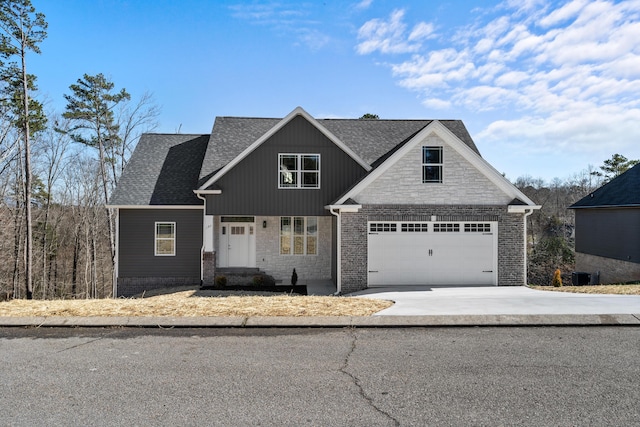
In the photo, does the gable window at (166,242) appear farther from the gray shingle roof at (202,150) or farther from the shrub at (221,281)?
the shrub at (221,281)

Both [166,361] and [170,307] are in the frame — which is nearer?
[166,361]

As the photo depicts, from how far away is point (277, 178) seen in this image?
727 inches

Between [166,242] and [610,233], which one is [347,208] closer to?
[166,242]

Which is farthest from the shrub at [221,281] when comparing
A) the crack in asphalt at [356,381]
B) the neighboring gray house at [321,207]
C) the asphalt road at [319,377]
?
the crack in asphalt at [356,381]

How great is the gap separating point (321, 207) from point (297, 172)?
1.73m

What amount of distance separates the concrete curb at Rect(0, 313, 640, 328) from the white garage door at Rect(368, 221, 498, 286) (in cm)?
715

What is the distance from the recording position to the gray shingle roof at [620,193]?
83.6 feet

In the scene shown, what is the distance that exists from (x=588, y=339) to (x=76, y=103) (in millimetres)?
35052

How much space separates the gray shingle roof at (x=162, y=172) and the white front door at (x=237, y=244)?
5.75 feet

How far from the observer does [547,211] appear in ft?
196

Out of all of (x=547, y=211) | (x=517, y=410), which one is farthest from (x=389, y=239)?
(x=547, y=211)

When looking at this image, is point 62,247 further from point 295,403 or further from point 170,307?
point 295,403

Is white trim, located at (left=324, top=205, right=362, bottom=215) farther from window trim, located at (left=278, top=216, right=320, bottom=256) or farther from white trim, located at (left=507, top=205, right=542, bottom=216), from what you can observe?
white trim, located at (left=507, top=205, right=542, bottom=216)

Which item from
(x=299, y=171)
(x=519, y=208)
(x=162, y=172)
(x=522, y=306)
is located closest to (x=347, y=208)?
A: (x=299, y=171)
